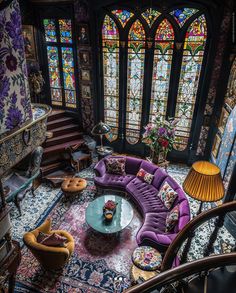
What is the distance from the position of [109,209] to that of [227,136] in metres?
3.44

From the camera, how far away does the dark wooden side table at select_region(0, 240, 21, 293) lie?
363 centimetres

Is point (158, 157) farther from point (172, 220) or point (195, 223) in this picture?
point (195, 223)

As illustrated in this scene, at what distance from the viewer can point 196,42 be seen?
6828 millimetres

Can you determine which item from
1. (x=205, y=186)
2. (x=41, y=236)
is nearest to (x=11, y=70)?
(x=41, y=236)

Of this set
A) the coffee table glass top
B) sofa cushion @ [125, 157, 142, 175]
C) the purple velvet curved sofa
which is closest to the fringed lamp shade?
the purple velvet curved sofa

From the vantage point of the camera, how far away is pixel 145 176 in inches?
255

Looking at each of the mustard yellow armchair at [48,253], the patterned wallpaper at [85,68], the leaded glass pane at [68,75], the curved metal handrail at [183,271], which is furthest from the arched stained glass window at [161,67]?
the curved metal handrail at [183,271]

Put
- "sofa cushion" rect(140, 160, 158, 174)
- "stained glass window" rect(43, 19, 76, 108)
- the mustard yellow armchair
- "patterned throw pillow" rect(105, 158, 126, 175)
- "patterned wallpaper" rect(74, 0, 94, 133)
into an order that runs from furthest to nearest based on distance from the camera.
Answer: "stained glass window" rect(43, 19, 76, 108), "patterned wallpaper" rect(74, 0, 94, 133), "patterned throw pillow" rect(105, 158, 126, 175), "sofa cushion" rect(140, 160, 158, 174), the mustard yellow armchair

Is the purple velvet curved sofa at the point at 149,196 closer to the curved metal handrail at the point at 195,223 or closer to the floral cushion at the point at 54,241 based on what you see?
the floral cushion at the point at 54,241

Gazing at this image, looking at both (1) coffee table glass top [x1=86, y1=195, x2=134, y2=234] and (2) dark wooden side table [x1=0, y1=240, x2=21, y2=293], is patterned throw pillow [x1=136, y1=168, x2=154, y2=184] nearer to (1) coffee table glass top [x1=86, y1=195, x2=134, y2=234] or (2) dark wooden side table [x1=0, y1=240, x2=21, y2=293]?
(1) coffee table glass top [x1=86, y1=195, x2=134, y2=234]

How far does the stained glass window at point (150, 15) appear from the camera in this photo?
6836 mm

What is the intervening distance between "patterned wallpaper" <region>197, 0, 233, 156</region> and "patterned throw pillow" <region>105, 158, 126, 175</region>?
8.93 ft

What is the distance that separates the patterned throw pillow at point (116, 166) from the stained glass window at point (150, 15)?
4063 millimetres

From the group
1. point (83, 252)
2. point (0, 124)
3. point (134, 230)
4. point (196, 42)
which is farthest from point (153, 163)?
point (0, 124)
